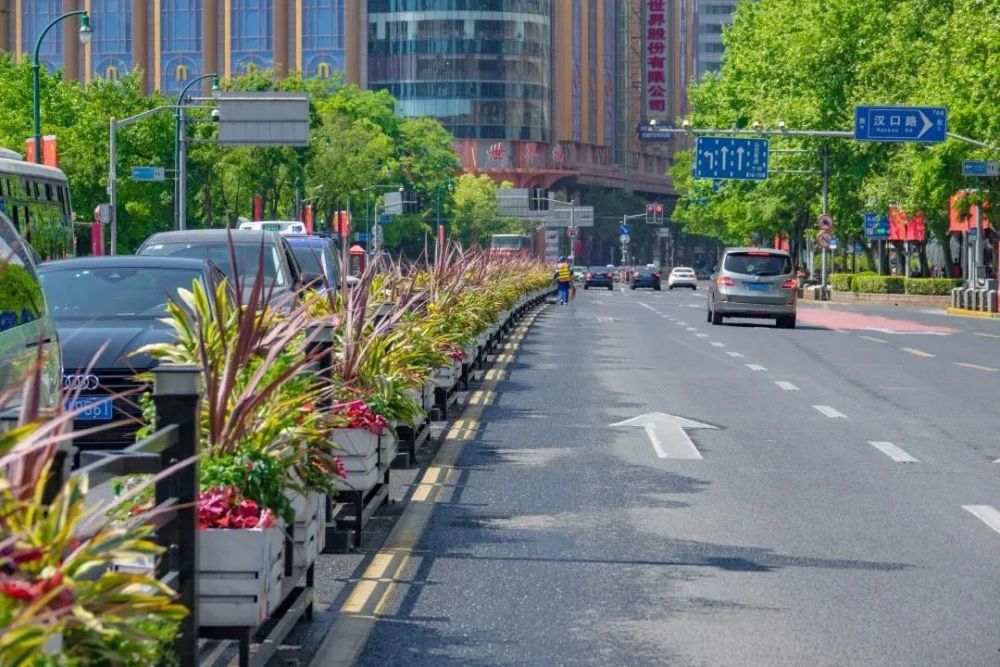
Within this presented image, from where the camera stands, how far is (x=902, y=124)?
5475cm

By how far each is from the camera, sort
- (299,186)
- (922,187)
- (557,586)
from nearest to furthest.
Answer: (557,586)
(922,187)
(299,186)

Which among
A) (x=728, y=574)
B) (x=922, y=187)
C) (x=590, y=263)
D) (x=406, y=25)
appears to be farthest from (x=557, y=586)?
(x=590, y=263)

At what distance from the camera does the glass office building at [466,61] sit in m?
159

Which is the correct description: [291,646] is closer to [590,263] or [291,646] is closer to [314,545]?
[314,545]

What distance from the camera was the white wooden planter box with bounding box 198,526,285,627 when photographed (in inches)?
258

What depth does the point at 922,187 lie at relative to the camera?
59.2m

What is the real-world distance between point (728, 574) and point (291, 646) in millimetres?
2690

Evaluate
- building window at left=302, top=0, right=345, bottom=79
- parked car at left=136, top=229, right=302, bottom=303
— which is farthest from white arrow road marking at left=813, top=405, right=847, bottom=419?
building window at left=302, top=0, right=345, bottom=79

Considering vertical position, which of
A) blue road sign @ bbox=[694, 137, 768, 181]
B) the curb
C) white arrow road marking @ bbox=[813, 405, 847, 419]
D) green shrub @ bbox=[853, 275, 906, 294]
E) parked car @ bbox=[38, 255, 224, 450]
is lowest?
the curb

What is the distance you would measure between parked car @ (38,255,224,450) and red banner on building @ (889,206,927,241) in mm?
56897

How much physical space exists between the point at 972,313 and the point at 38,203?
3341 centimetres

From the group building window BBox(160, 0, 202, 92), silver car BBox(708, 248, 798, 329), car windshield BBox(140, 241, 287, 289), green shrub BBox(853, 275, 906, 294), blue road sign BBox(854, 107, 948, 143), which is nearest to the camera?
car windshield BBox(140, 241, 287, 289)

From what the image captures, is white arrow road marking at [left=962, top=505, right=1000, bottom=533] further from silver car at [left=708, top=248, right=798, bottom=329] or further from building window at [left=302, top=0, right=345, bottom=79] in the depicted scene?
building window at [left=302, top=0, right=345, bottom=79]

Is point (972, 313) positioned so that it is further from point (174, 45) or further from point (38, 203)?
point (174, 45)
